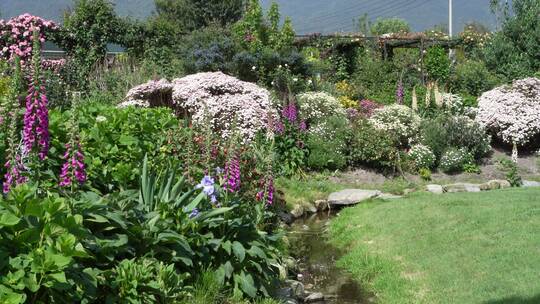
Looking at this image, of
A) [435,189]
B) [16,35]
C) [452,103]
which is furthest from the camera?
[16,35]

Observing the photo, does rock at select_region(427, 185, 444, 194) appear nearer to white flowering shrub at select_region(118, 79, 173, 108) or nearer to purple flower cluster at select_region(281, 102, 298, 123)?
purple flower cluster at select_region(281, 102, 298, 123)

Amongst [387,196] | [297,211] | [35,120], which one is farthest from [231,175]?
[387,196]

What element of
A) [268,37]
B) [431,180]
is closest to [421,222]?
[431,180]

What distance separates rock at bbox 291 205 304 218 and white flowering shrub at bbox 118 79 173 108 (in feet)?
12.9

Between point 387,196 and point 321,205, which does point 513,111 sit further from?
point 321,205

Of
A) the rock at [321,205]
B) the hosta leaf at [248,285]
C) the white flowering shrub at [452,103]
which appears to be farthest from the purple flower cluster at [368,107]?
the hosta leaf at [248,285]

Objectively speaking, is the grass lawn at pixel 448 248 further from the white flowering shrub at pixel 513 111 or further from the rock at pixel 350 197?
the white flowering shrub at pixel 513 111

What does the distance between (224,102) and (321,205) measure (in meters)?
2.97

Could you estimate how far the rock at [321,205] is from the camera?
33.7 feet

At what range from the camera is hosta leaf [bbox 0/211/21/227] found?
2.83m

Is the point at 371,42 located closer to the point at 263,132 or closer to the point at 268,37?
the point at 268,37

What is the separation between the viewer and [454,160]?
12430 mm

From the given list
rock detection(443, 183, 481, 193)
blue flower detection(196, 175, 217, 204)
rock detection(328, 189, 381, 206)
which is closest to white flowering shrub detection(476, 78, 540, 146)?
rock detection(443, 183, 481, 193)

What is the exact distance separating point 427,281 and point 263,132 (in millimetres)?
6269
